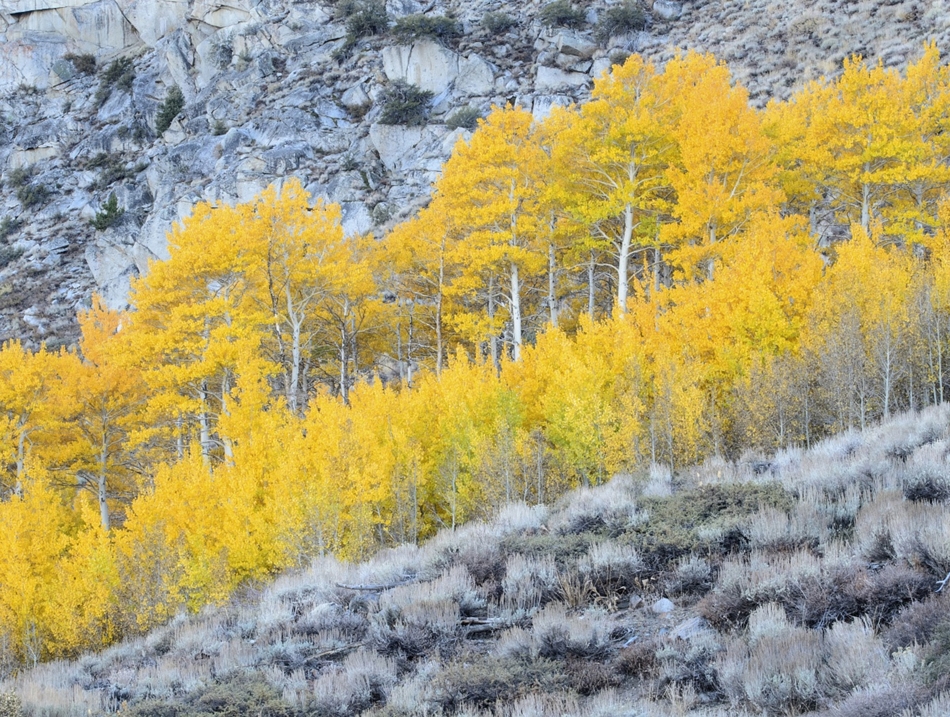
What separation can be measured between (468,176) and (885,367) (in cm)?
1345

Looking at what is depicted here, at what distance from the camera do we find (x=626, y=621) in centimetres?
770

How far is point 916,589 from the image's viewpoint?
6.24m

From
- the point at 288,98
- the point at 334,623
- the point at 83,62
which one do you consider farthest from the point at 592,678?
the point at 83,62

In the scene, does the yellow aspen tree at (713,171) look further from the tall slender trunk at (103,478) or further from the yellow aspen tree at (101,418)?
the tall slender trunk at (103,478)

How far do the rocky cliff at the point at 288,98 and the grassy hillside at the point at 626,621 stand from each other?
36.5 metres

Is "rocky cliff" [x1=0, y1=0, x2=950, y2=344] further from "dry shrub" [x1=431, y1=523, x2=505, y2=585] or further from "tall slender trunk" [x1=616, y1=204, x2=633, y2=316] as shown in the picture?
"dry shrub" [x1=431, y1=523, x2=505, y2=585]

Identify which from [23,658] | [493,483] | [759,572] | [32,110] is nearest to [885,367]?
[493,483]

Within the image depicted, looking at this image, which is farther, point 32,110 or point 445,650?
point 32,110

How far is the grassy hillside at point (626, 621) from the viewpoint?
558 cm

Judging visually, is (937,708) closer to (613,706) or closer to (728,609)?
(613,706)

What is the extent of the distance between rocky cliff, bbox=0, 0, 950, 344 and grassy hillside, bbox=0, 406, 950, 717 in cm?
3649

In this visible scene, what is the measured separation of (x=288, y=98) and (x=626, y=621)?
54580 millimetres

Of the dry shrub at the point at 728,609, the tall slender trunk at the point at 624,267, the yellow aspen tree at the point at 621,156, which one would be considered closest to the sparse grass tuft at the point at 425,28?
the yellow aspen tree at the point at 621,156

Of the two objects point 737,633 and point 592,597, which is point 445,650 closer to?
point 592,597
